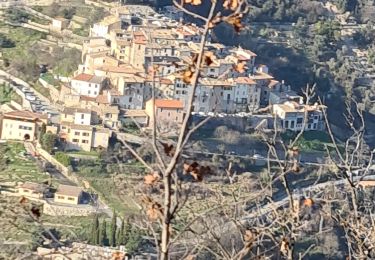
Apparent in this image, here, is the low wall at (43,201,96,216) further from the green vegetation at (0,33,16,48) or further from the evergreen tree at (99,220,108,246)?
the green vegetation at (0,33,16,48)

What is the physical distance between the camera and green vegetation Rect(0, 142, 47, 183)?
43.9 feet

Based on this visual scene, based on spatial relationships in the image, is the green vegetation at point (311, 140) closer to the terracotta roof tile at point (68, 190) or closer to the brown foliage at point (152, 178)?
the terracotta roof tile at point (68, 190)

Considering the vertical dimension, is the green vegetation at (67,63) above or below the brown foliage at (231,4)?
below

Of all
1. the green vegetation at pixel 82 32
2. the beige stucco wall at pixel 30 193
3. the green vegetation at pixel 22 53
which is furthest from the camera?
the green vegetation at pixel 82 32

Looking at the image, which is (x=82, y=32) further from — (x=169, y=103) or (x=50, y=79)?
(x=169, y=103)

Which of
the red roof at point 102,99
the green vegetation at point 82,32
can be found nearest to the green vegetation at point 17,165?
the red roof at point 102,99

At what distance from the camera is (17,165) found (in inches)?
543

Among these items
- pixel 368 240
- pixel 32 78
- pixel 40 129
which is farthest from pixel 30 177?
pixel 368 240

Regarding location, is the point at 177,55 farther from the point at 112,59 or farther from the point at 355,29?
the point at 355,29

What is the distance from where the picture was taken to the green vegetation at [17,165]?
43.9 ft

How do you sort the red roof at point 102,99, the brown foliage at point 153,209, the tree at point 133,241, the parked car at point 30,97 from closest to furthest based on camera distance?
the brown foliage at point 153,209, the tree at point 133,241, the red roof at point 102,99, the parked car at point 30,97

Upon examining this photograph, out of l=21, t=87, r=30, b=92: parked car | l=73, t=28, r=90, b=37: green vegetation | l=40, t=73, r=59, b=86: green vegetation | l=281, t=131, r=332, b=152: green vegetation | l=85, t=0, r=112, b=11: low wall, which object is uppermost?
l=85, t=0, r=112, b=11: low wall

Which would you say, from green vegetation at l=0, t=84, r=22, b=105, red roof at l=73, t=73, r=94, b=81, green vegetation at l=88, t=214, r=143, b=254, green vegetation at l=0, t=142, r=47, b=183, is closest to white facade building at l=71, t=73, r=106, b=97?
red roof at l=73, t=73, r=94, b=81

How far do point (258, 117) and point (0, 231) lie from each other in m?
5.41
